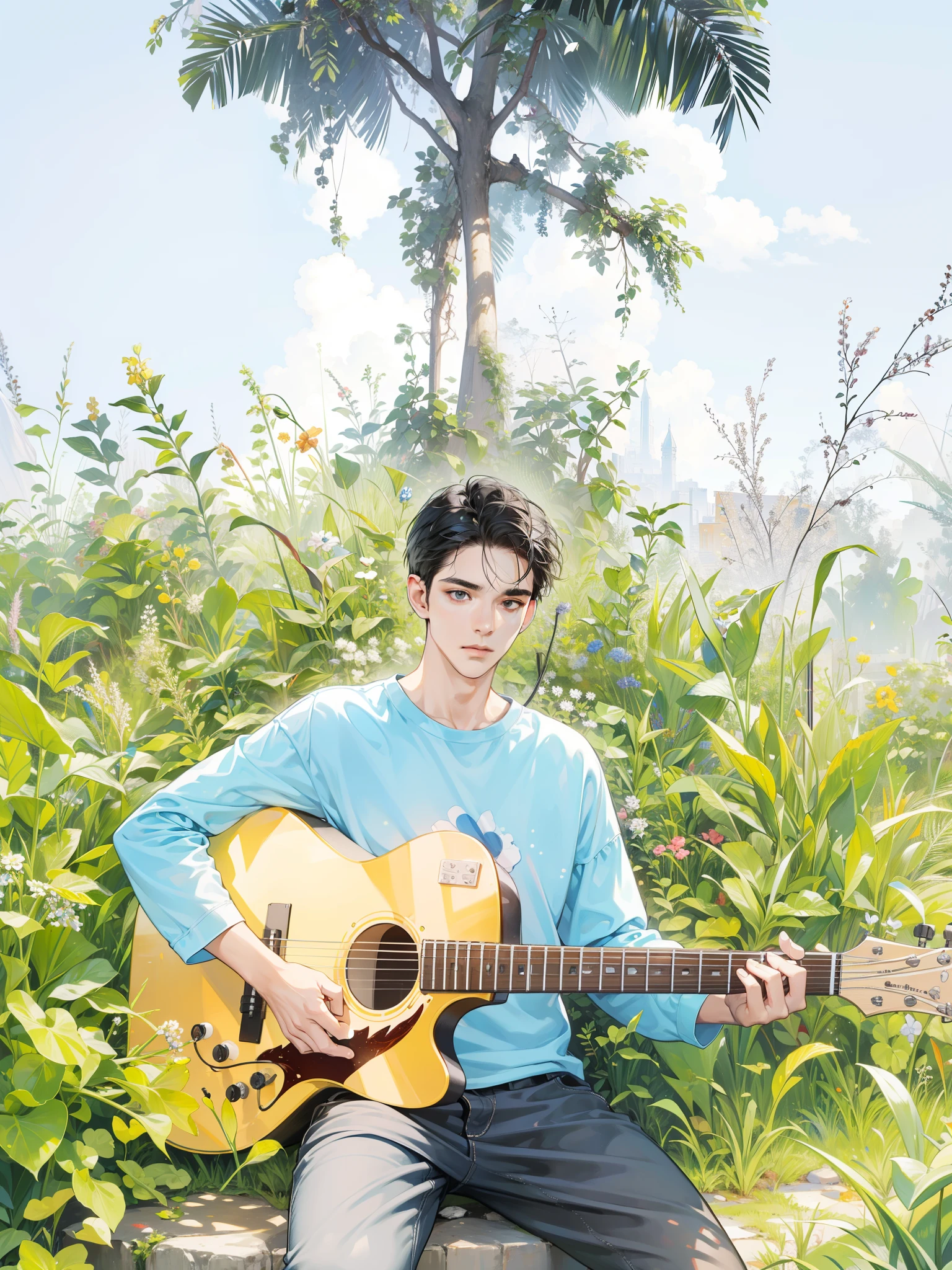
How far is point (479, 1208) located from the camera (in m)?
1.58

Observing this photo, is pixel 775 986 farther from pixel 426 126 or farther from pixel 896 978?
pixel 426 126

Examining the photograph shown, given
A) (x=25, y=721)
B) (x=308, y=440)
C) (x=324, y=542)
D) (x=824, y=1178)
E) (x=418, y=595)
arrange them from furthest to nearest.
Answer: (x=308, y=440), (x=324, y=542), (x=824, y=1178), (x=418, y=595), (x=25, y=721)

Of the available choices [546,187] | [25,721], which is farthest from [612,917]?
[546,187]

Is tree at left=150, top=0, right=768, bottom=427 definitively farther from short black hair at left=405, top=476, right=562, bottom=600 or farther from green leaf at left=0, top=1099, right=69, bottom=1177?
green leaf at left=0, top=1099, right=69, bottom=1177

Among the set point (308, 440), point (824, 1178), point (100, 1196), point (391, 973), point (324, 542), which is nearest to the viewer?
point (100, 1196)

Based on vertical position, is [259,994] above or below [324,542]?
below

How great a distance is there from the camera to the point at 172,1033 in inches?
58.4

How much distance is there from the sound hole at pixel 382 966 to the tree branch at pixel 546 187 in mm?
2324

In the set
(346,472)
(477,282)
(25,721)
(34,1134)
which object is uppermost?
(477,282)

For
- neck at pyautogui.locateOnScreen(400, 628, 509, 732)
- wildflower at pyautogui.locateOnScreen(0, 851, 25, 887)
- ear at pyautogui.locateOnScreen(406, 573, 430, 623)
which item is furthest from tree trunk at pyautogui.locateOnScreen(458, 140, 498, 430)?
wildflower at pyautogui.locateOnScreen(0, 851, 25, 887)

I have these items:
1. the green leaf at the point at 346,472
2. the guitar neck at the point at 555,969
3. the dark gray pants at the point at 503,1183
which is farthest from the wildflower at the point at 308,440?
the dark gray pants at the point at 503,1183

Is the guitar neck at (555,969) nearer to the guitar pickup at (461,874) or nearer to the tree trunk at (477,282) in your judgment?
the guitar pickup at (461,874)

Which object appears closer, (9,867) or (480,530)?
(9,867)

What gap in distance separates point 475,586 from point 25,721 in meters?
0.93
